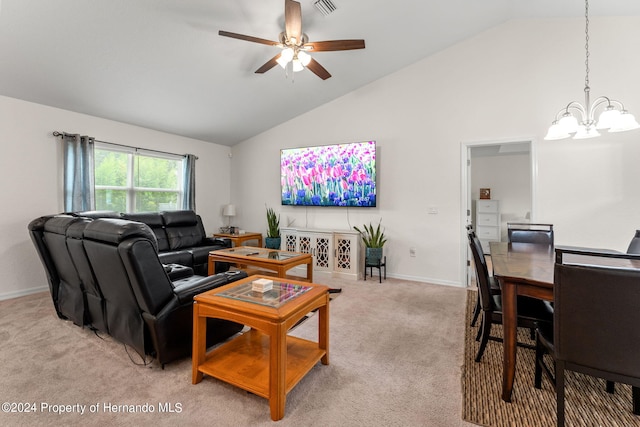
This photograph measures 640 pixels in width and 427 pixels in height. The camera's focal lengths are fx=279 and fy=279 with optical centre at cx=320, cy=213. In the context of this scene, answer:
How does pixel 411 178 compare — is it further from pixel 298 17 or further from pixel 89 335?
pixel 89 335

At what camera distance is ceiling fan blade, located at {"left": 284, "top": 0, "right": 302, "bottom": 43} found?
2.21 metres

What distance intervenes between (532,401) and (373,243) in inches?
107

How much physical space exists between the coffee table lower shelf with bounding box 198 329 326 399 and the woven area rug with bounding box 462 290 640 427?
0.97 m

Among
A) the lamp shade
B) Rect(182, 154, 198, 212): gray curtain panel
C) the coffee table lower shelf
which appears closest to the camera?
the coffee table lower shelf

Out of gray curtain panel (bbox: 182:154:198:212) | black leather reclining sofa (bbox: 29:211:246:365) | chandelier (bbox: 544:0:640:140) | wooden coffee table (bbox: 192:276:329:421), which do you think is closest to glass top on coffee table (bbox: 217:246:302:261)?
black leather reclining sofa (bbox: 29:211:246:365)

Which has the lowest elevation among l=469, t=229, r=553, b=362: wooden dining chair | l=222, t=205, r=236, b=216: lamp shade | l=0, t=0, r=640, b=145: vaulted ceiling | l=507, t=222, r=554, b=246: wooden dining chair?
l=469, t=229, r=553, b=362: wooden dining chair

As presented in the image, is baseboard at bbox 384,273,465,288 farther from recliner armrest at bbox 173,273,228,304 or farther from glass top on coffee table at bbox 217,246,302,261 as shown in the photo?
recliner armrest at bbox 173,273,228,304

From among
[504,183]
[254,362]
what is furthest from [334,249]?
[504,183]

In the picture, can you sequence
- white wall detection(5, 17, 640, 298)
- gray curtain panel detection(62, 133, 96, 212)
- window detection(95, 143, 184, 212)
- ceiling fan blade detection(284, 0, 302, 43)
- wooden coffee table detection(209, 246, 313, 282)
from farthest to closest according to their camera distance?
1. window detection(95, 143, 184, 212)
2. gray curtain panel detection(62, 133, 96, 212)
3. white wall detection(5, 17, 640, 298)
4. wooden coffee table detection(209, 246, 313, 282)
5. ceiling fan blade detection(284, 0, 302, 43)

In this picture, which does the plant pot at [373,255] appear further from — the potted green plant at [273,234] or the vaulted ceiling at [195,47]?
the vaulted ceiling at [195,47]

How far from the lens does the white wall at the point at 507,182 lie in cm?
605

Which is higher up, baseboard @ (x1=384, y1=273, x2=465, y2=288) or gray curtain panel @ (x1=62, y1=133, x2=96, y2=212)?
gray curtain panel @ (x1=62, y1=133, x2=96, y2=212)

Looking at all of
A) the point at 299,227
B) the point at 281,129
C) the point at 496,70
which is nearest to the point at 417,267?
the point at 299,227

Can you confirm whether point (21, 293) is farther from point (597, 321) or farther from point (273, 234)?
point (597, 321)
